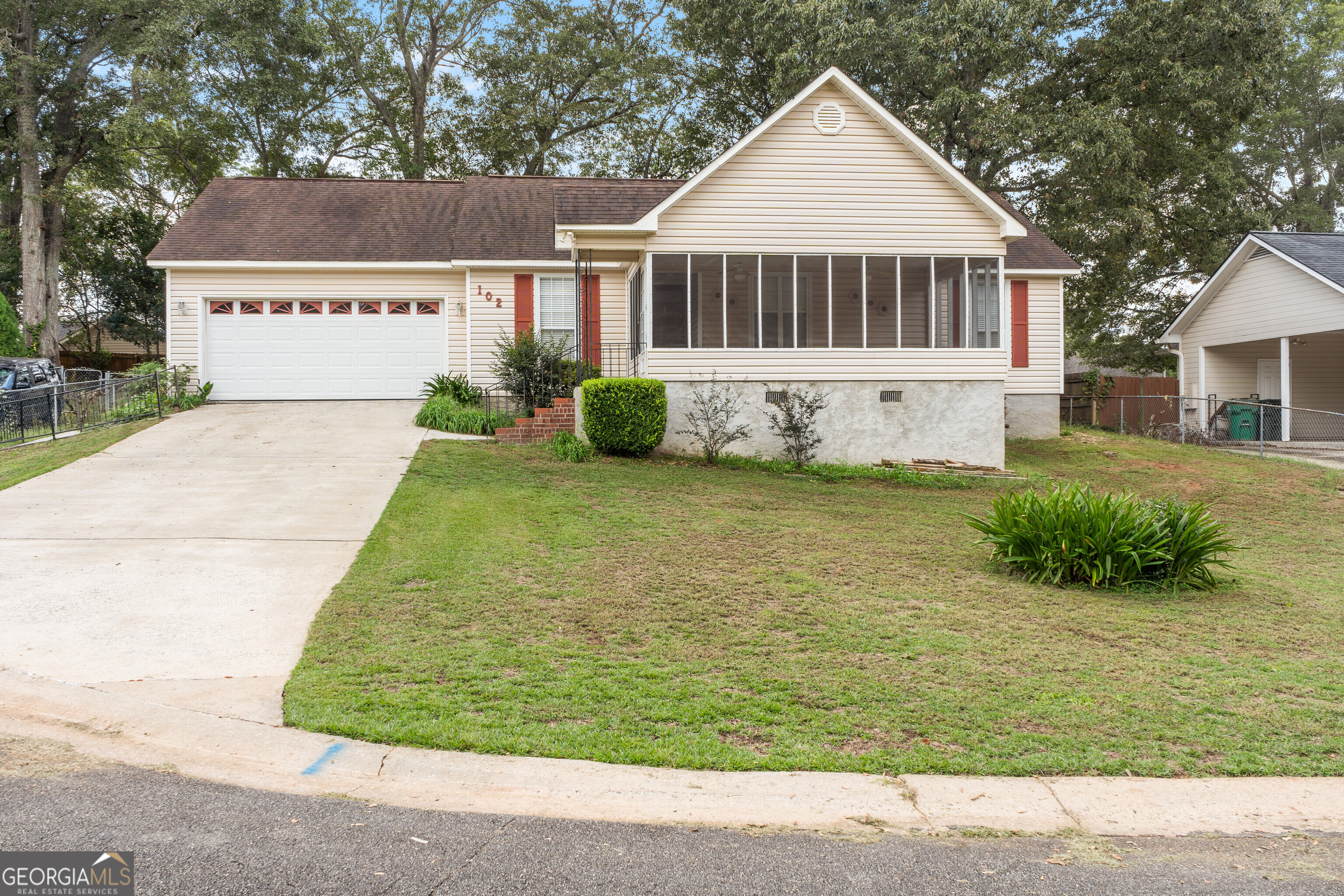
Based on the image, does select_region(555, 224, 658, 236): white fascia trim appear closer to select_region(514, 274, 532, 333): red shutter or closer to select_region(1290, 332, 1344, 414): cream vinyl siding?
select_region(514, 274, 532, 333): red shutter

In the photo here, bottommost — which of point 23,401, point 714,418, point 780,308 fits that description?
point 714,418

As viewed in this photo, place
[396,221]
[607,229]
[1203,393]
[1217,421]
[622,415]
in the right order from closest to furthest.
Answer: [622,415]
[607,229]
[396,221]
[1217,421]
[1203,393]

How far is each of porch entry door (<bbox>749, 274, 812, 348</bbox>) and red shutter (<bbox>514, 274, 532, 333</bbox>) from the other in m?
5.15

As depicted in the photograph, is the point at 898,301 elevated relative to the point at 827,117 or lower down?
lower down

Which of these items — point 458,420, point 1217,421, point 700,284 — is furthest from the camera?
point 1217,421

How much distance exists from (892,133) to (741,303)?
13.5 feet

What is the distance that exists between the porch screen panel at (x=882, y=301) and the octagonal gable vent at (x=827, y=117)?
236 centimetres

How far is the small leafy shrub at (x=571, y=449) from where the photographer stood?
13.4 m

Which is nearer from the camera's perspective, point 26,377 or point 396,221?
point 26,377

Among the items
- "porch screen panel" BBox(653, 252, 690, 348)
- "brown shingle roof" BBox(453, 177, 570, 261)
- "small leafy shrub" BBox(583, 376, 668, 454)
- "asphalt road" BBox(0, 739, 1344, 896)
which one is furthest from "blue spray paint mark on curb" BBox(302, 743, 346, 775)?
"brown shingle roof" BBox(453, 177, 570, 261)

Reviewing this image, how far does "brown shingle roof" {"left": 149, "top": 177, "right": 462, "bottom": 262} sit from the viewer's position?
18.9 meters

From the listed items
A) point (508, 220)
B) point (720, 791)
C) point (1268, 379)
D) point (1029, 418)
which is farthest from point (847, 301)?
point (1268, 379)

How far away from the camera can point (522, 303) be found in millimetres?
18750

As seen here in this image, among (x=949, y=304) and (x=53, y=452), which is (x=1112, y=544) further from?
(x=53, y=452)
